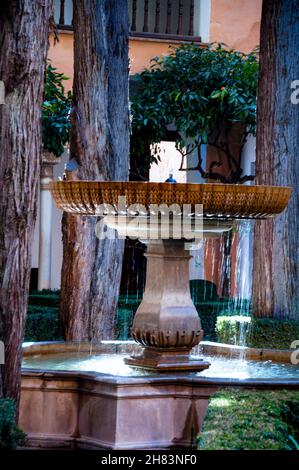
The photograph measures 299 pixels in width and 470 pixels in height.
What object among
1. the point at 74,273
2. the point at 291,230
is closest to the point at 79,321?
the point at 74,273

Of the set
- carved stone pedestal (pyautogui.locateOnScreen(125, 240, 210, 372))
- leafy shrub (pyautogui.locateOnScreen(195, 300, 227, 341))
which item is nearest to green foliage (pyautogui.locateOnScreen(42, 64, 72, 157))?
leafy shrub (pyautogui.locateOnScreen(195, 300, 227, 341))

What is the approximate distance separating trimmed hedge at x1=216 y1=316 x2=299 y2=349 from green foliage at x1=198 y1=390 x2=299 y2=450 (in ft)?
14.8

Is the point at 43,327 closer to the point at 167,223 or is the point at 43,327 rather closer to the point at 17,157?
the point at 167,223

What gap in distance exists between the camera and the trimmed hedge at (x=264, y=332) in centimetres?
1108

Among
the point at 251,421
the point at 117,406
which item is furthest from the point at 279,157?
the point at 251,421

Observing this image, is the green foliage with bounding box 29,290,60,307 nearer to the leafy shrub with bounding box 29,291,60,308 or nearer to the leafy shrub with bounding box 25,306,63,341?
the leafy shrub with bounding box 29,291,60,308

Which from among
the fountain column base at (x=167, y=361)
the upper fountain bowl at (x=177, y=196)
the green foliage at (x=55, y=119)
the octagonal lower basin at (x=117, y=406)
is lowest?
the octagonal lower basin at (x=117, y=406)

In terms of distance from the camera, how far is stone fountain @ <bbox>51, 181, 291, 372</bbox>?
23.1 ft

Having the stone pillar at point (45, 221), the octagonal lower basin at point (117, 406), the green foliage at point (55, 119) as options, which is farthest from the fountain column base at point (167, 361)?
the stone pillar at point (45, 221)

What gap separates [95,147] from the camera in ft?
36.6

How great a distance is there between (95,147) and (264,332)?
229 centimetres

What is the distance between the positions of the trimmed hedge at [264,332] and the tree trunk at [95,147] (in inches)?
45.6

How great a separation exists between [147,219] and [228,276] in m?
11.6

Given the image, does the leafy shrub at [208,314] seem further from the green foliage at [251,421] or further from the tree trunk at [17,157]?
the tree trunk at [17,157]
